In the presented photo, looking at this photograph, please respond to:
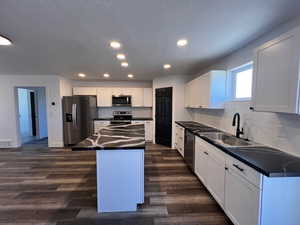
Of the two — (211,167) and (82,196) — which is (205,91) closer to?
(211,167)

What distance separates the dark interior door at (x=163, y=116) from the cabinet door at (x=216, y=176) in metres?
2.79

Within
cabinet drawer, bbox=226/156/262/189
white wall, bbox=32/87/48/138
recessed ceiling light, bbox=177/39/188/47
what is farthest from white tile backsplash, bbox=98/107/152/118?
cabinet drawer, bbox=226/156/262/189

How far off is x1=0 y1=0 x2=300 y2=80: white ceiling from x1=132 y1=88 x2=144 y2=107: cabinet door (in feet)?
9.31

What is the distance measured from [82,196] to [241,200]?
→ 2.19m

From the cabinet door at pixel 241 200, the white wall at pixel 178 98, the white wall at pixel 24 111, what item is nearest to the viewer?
the cabinet door at pixel 241 200

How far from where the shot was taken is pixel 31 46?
8.93ft

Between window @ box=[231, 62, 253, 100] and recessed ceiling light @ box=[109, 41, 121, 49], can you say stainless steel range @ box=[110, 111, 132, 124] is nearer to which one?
recessed ceiling light @ box=[109, 41, 121, 49]

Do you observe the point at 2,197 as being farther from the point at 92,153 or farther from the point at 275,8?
the point at 275,8

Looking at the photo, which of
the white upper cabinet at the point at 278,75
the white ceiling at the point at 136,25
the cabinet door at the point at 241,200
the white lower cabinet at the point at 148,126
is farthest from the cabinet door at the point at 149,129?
the white upper cabinet at the point at 278,75

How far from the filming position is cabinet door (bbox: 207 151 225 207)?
6.75 ft

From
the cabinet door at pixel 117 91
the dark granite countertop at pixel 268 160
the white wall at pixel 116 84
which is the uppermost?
the white wall at pixel 116 84

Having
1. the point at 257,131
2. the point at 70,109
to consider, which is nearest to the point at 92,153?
the point at 70,109

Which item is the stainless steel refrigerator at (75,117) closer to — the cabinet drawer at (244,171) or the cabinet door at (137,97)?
the cabinet door at (137,97)

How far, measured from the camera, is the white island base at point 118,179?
6.88 ft
